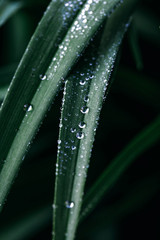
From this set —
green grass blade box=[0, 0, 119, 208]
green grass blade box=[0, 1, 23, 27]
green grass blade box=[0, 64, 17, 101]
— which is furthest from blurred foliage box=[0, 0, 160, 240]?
green grass blade box=[0, 0, 119, 208]

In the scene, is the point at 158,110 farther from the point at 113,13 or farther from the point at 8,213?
the point at 8,213

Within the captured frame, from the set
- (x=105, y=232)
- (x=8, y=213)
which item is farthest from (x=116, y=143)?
(x=8, y=213)

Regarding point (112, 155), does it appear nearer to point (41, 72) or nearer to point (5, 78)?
point (5, 78)

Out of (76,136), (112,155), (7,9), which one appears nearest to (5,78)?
(7,9)

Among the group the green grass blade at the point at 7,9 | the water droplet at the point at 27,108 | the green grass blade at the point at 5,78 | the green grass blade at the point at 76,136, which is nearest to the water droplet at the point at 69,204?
the green grass blade at the point at 76,136

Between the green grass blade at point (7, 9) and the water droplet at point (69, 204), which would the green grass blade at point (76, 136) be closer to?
the water droplet at point (69, 204)
